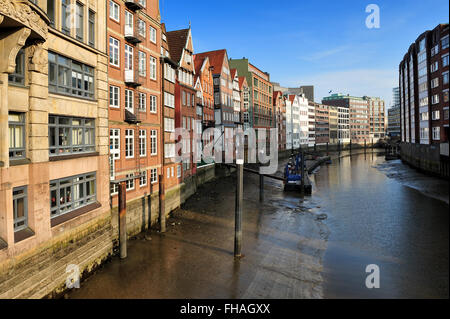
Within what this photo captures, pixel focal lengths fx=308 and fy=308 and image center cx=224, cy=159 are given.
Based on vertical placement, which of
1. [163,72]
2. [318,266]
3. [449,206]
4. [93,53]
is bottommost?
[318,266]

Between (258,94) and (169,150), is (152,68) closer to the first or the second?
(169,150)

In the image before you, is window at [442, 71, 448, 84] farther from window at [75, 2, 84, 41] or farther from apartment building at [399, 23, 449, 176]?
window at [75, 2, 84, 41]

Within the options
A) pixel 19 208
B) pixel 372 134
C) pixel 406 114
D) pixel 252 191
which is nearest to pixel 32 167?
pixel 19 208

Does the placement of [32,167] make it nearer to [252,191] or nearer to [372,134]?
[252,191]

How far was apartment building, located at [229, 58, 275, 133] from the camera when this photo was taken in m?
73.9

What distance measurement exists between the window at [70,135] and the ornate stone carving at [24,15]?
3769 mm

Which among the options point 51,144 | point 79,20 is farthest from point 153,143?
point 51,144

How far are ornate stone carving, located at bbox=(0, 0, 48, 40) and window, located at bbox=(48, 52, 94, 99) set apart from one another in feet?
6.46

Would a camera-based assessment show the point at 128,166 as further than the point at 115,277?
Yes

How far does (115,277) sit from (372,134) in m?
192

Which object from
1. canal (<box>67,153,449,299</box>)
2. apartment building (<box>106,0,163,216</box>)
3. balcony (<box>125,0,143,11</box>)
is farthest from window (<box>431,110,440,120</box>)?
balcony (<box>125,0,143,11</box>)

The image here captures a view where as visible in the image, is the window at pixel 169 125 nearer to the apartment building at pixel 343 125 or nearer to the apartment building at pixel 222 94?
the apartment building at pixel 222 94

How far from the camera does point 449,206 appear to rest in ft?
20.7

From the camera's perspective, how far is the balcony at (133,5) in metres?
20.8
